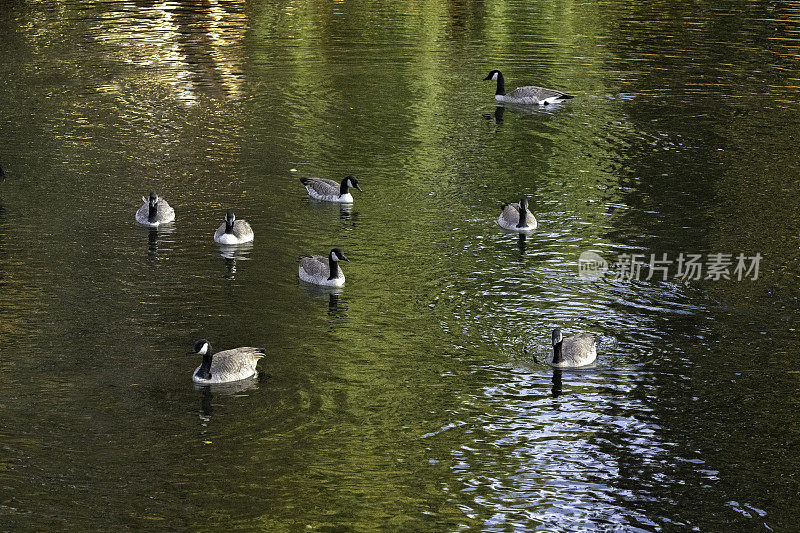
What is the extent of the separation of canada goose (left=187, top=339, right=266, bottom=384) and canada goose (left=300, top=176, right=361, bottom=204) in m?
9.89

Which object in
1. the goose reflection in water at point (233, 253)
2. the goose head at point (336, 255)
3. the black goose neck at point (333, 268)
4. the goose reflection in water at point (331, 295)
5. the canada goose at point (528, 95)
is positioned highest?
the canada goose at point (528, 95)

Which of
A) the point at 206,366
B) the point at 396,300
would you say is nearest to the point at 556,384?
the point at 396,300

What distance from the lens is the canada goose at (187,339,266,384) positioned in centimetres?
1828

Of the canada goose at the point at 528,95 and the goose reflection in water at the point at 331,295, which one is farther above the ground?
the canada goose at the point at 528,95

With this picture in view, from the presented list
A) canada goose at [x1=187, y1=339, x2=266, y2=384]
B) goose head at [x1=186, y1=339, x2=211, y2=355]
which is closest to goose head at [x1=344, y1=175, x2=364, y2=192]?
canada goose at [x1=187, y1=339, x2=266, y2=384]

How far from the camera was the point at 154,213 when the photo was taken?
25.6 metres

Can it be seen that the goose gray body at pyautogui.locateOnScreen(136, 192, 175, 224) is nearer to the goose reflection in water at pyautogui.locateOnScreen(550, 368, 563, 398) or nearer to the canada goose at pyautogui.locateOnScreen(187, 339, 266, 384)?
the canada goose at pyautogui.locateOnScreen(187, 339, 266, 384)

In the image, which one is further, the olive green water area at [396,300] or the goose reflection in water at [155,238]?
Result: the goose reflection in water at [155,238]

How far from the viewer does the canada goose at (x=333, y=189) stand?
91.1 feet

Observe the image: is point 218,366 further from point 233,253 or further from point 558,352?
point 233,253

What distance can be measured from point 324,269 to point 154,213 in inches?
205

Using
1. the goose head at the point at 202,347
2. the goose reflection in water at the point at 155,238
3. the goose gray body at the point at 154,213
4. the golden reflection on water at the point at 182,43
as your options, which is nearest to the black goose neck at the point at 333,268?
the goose reflection in water at the point at 155,238

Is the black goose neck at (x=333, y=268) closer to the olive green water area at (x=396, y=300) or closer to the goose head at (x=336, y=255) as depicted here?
the goose head at (x=336, y=255)

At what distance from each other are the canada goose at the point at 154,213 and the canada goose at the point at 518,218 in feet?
25.2
